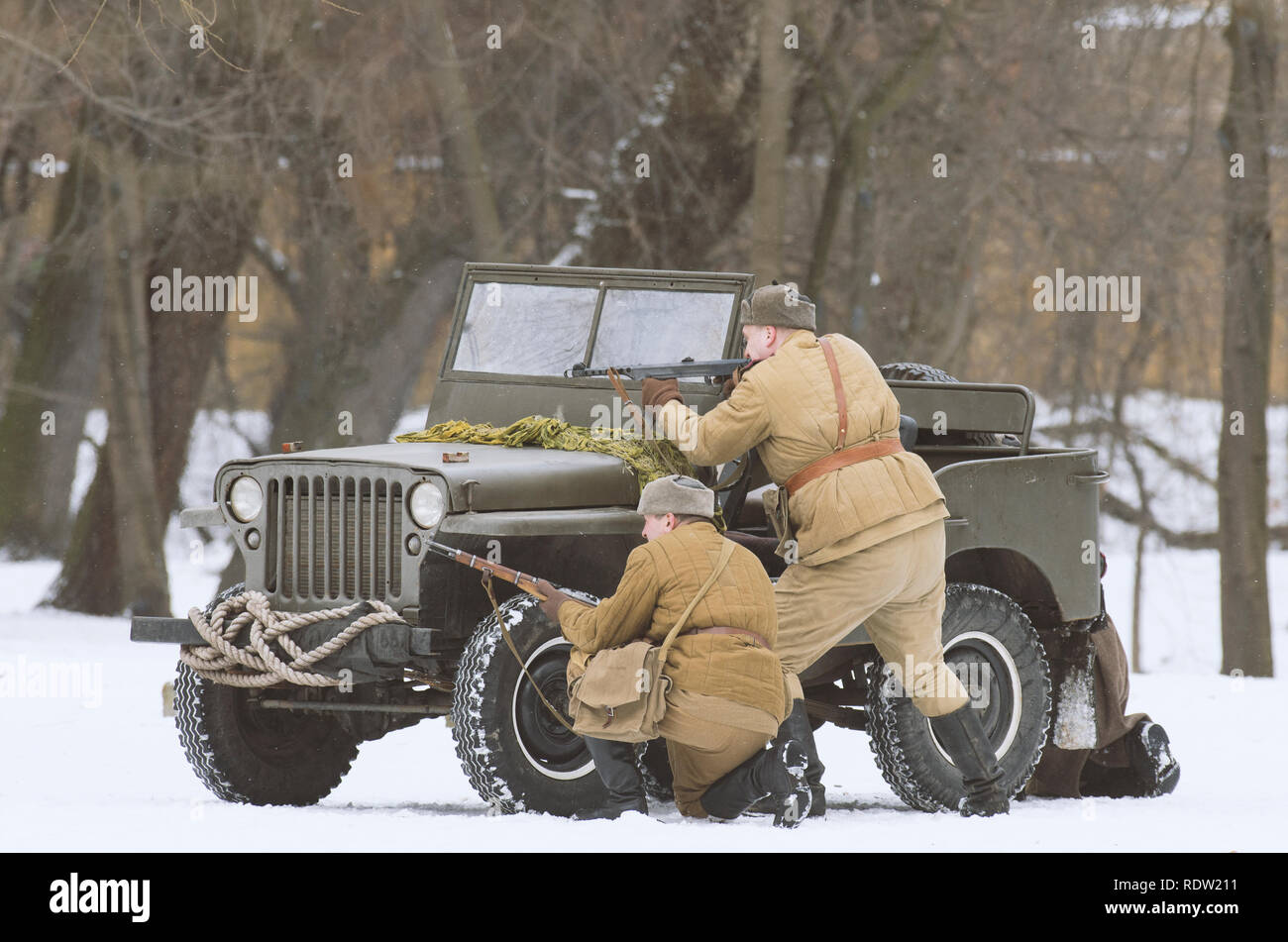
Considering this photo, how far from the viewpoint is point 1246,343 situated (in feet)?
50.0

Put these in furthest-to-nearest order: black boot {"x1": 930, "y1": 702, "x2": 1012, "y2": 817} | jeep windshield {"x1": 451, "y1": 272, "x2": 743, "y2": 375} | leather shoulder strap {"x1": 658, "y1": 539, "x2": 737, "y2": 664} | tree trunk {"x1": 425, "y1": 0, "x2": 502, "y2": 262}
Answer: tree trunk {"x1": 425, "y1": 0, "x2": 502, "y2": 262} < jeep windshield {"x1": 451, "y1": 272, "x2": 743, "y2": 375} < black boot {"x1": 930, "y1": 702, "x2": 1012, "y2": 817} < leather shoulder strap {"x1": 658, "y1": 539, "x2": 737, "y2": 664}

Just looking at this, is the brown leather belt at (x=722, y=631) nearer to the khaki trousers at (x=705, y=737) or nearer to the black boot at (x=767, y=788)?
the khaki trousers at (x=705, y=737)

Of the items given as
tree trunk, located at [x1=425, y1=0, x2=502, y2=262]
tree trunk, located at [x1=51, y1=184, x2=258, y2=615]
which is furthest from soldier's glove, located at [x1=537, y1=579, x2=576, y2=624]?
tree trunk, located at [x1=51, y1=184, x2=258, y2=615]

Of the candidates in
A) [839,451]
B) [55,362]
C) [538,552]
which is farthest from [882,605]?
[55,362]

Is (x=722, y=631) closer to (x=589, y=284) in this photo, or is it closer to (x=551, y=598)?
(x=551, y=598)

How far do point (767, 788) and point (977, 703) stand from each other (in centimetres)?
146

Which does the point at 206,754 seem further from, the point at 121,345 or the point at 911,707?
the point at 121,345

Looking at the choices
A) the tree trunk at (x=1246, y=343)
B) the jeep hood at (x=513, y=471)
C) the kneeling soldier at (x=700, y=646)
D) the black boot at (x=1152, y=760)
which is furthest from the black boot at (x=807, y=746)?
the tree trunk at (x=1246, y=343)

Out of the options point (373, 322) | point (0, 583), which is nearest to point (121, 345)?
point (373, 322)

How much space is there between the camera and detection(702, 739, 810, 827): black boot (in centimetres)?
636

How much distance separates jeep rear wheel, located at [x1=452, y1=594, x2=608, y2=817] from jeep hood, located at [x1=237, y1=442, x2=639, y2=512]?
1.23ft

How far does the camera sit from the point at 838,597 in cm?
663

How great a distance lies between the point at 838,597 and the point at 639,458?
98 centimetres

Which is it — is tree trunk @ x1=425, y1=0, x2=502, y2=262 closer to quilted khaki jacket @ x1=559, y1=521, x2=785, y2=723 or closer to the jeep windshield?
the jeep windshield
